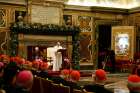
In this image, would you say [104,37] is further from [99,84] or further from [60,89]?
[99,84]

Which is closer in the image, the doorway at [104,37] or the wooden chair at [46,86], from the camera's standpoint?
the wooden chair at [46,86]

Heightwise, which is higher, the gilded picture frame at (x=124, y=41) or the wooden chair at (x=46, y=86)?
the gilded picture frame at (x=124, y=41)

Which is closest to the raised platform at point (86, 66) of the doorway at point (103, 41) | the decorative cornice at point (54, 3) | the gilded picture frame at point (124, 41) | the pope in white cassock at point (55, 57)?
the doorway at point (103, 41)

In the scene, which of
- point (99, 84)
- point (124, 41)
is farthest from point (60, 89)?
point (124, 41)

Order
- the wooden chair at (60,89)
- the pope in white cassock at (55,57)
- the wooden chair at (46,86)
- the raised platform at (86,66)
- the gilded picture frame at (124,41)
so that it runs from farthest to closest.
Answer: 1. the raised platform at (86,66)
2. the gilded picture frame at (124,41)
3. the pope in white cassock at (55,57)
4. the wooden chair at (46,86)
5. the wooden chair at (60,89)

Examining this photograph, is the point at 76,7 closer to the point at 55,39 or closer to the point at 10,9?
the point at 55,39

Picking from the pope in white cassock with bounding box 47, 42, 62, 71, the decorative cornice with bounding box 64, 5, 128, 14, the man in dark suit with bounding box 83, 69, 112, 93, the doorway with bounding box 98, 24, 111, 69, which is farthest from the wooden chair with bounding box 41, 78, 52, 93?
the doorway with bounding box 98, 24, 111, 69

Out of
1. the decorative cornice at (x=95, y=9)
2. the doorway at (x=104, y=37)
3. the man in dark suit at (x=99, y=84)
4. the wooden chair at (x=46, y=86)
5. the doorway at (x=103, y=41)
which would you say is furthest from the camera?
the doorway at (x=104, y=37)

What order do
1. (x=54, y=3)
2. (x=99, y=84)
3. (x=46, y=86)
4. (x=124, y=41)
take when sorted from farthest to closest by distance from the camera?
(x=124, y=41)
(x=54, y=3)
(x=46, y=86)
(x=99, y=84)

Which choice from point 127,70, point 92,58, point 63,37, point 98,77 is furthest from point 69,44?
point 98,77

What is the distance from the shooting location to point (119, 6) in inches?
786

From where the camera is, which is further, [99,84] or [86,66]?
[86,66]

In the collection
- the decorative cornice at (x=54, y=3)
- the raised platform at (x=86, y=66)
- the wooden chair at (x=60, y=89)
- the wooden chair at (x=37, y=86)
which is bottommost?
the raised platform at (x=86, y=66)

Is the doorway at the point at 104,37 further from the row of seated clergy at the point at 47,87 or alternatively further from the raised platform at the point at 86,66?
the row of seated clergy at the point at 47,87
